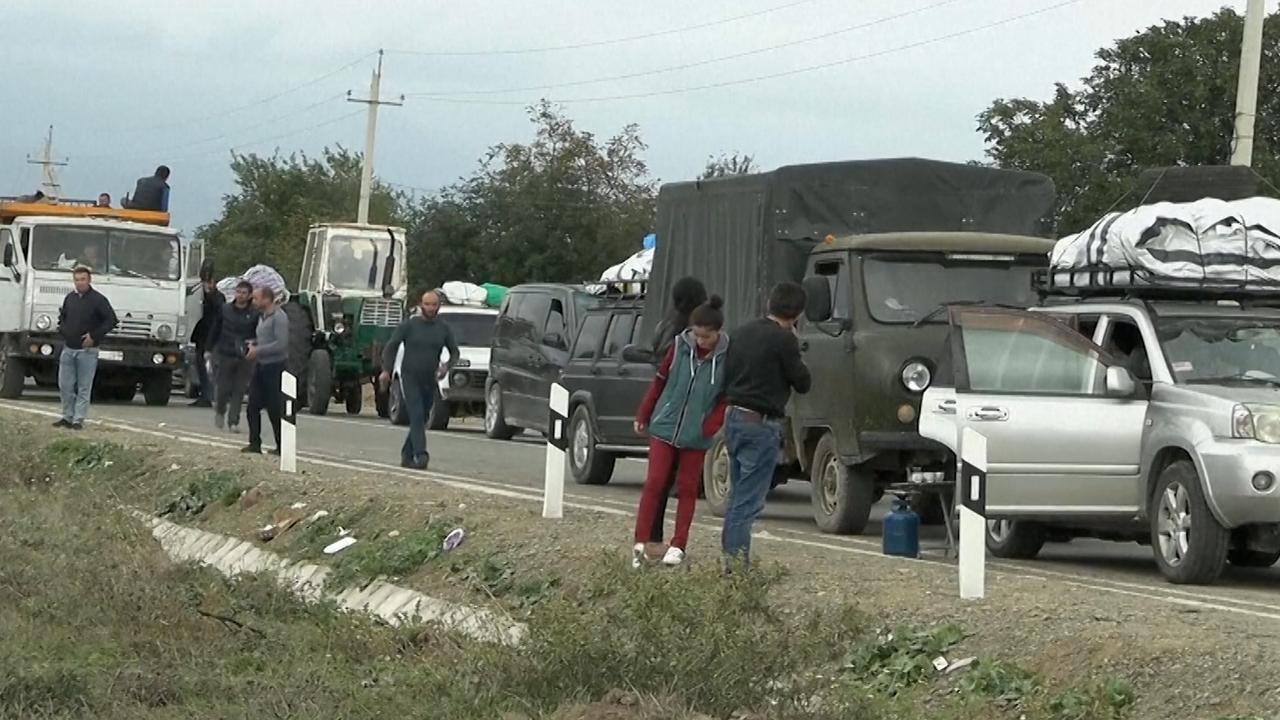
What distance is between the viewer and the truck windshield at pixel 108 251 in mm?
34688

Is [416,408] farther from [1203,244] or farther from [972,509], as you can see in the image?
[972,509]

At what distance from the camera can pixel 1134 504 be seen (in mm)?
14344

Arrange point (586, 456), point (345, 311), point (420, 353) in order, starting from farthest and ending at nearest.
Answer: point (345, 311)
point (586, 456)
point (420, 353)

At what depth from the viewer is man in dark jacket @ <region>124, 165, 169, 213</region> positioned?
121 ft

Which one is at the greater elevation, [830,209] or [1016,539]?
[830,209]

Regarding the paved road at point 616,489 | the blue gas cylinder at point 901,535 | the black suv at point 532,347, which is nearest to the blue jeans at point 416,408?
the paved road at point 616,489

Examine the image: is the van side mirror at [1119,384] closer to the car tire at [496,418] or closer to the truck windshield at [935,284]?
the truck windshield at [935,284]

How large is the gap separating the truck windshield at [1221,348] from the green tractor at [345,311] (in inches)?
879

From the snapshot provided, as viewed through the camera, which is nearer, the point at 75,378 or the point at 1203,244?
the point at 1203,244

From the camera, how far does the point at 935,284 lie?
17.0 m

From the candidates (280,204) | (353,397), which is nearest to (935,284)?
(353,397)

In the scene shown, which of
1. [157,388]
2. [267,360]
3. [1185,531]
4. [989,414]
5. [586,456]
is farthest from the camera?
[157,388]

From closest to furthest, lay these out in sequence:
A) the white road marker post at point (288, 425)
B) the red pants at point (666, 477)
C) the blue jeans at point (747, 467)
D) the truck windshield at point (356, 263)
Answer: the blue jeans at point (747, 467), the red pants at point (666, 477), the white road marker post at point (288, 425), the truck windshield at point (356, 263)

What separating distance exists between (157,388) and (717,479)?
20189 millimetres
